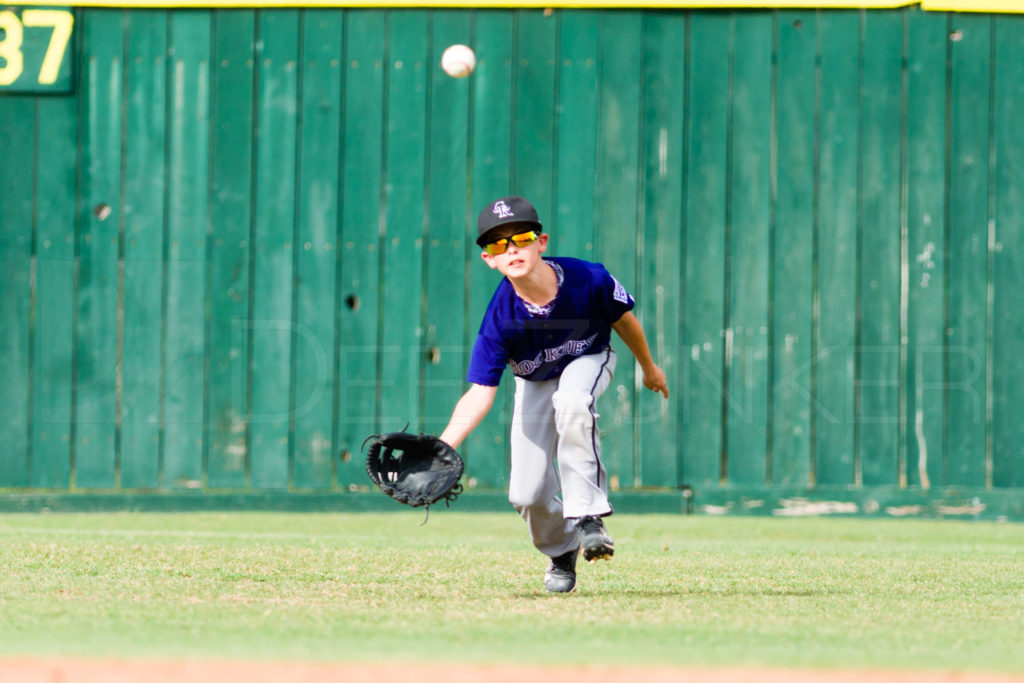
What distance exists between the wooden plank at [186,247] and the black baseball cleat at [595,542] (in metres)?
5.59

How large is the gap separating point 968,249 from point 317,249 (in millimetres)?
4909

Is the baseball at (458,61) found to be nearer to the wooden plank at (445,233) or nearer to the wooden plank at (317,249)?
the wooden plank at (445,233)

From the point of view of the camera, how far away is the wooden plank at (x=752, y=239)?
1003cm

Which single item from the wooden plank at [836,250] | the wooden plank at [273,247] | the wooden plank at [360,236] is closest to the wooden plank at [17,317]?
the wooden plank at [273,247]

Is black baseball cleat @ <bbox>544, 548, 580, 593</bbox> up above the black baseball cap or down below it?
below

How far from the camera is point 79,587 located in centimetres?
516

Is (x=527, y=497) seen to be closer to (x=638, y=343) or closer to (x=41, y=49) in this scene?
(x=638, y=343)

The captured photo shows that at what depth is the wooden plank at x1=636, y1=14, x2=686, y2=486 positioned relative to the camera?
1005 centimetres

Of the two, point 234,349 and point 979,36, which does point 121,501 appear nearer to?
point 234,349

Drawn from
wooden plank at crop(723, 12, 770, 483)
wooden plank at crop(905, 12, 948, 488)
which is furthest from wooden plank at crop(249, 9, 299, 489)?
wooden plank at crop(905, 12, 948, 488)

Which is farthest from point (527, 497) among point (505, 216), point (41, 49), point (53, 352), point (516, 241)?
point (41, 49)

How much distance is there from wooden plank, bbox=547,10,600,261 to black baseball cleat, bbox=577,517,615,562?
5.08 meters

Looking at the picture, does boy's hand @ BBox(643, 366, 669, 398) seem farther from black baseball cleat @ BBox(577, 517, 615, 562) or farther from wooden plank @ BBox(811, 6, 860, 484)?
wooden plank @ BBox(811, 6, 860, 484)

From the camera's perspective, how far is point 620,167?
10.1 metres
